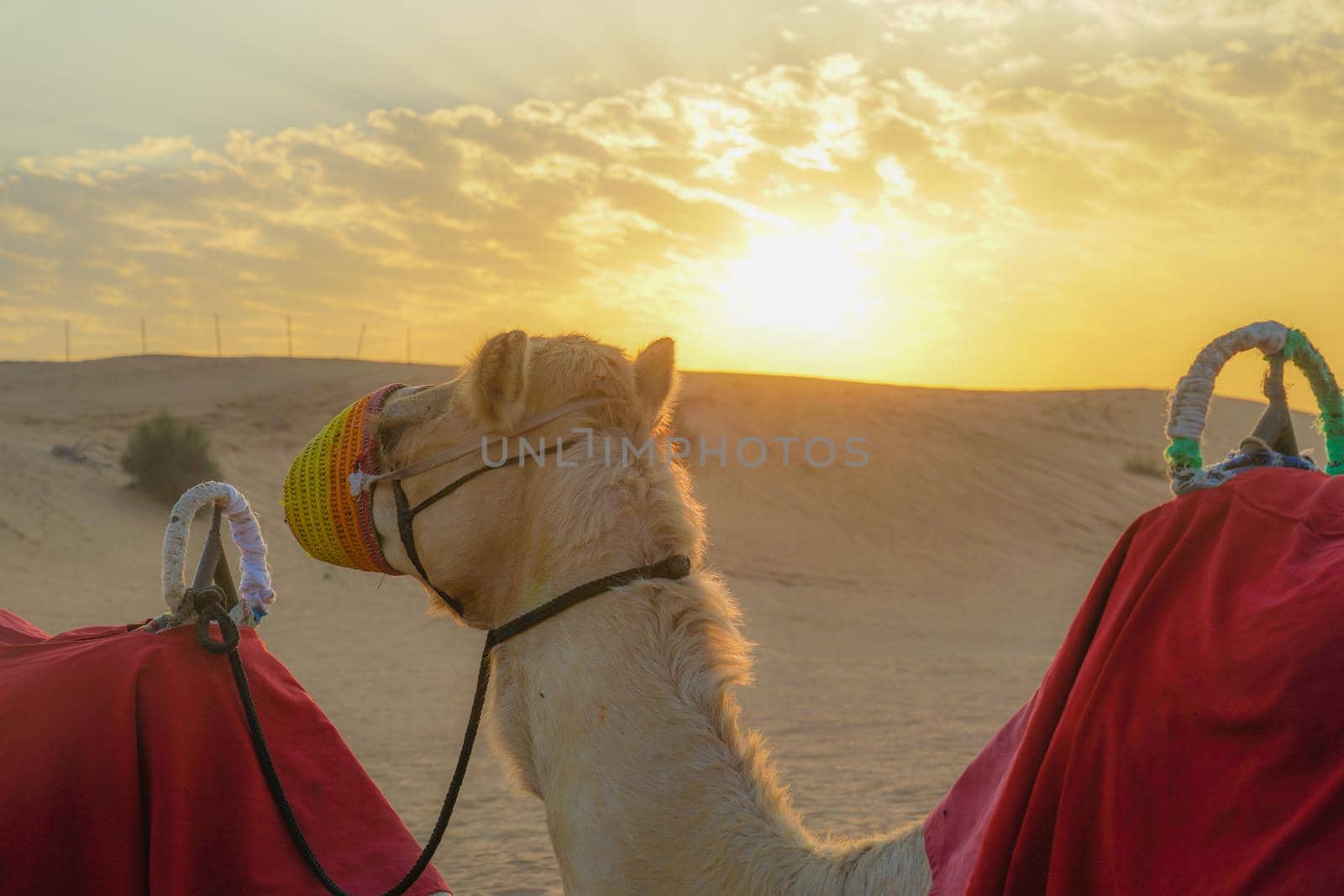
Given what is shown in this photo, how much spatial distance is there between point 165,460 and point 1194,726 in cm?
1988

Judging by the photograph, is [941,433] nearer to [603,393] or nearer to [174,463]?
[174,463]

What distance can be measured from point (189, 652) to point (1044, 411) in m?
46.2

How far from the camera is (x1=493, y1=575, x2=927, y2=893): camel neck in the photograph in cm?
165

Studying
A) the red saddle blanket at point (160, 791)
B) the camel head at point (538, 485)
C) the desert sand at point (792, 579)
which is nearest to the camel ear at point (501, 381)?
the camel head at point (538, 485)

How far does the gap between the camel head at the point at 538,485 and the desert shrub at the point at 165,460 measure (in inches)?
703

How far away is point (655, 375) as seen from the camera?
2.06m

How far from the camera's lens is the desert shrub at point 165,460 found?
1842cm

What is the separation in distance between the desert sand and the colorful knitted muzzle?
4.16 metres

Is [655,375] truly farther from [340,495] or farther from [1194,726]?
[1194,726]

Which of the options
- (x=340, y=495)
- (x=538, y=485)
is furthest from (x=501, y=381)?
(x=340, y=495)

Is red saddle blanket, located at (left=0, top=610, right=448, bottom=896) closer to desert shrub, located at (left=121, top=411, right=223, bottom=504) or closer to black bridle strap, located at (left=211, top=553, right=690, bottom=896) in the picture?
black bridle strap, located at (left=211, top=553, right=690, bottom=896)

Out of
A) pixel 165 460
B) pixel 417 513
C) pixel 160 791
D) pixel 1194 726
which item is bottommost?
pixel 165 460

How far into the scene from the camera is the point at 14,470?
696 inches

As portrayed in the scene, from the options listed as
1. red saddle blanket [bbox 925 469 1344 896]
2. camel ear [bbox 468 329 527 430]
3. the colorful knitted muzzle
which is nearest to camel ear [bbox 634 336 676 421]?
camel ear [bbox 468 329 527 430]
